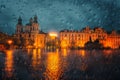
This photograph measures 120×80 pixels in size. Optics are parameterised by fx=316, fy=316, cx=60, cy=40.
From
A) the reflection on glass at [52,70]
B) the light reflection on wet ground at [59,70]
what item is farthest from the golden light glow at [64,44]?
the reflection on glass at [52,70]

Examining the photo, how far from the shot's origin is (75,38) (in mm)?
191250

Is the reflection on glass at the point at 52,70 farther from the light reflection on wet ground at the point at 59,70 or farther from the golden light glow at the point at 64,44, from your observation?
the golden light glow at the point at 64,44

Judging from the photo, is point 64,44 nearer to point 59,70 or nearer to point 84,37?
point 84,37

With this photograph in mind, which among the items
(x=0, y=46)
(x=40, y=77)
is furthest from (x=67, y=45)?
(x=40, y=77)

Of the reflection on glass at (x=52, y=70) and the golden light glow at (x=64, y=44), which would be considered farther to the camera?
the golden light glow at (x=64, y=44)

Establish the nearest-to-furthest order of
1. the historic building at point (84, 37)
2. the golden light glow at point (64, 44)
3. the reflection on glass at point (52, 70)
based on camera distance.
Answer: the reflection on glass at point (52, 70) → the golden light glow at point (64, 44) → the historic building at point (84, 37)

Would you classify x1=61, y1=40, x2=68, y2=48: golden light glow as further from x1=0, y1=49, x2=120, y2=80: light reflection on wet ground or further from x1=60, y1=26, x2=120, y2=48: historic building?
x1=0, y1=49, x2=120, y2=80: light reflection on wet ground

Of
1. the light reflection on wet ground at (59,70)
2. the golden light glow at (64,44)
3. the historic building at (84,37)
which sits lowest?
the light reflection on wet ground at (59,70)

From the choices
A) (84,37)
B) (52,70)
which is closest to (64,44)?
(84,37)

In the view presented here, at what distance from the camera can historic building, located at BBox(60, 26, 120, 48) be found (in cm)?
18775

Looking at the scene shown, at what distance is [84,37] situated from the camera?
190m

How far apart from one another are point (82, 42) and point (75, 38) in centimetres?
504

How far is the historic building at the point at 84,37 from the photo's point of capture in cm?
18775

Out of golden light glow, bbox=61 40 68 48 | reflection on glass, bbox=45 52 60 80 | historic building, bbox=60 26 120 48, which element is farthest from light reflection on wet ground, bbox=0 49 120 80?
historic building, bbox=60 26 120 48
